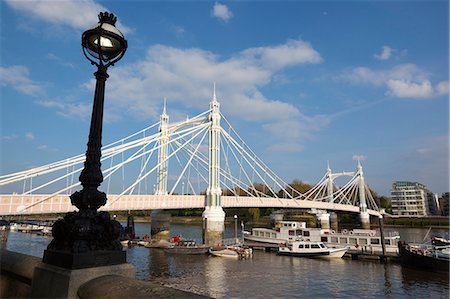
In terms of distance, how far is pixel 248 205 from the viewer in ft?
119

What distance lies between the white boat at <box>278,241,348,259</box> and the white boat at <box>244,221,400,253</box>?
2726 millimetres

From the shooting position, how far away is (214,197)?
32375 mm

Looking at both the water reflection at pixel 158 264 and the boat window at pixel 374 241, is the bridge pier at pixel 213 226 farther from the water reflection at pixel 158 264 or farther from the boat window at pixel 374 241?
the boat window at pixel 374 241

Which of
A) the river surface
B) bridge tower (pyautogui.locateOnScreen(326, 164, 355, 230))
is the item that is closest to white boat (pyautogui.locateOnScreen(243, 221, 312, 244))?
the river surface

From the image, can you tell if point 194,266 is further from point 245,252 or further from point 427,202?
point 427,202

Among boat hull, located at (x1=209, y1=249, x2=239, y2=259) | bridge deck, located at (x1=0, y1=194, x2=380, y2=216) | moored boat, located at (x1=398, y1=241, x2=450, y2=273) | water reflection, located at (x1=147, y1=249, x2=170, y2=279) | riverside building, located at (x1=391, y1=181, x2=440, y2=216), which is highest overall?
riverside building, located at (x1=391, y1=181, x2=440, y2=216)

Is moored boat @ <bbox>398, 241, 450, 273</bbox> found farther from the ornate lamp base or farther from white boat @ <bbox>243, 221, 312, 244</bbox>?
the ornate lamp base

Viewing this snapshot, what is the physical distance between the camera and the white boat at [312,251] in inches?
1038

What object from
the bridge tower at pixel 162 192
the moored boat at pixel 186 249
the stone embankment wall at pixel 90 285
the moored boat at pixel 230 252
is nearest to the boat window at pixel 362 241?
the moored boat at pixel 230 252

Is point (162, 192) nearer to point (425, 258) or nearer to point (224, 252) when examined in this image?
point (224, 252)

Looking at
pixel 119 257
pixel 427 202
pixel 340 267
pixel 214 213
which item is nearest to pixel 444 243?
pixel 340 267

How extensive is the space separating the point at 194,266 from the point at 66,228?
20.4 metres

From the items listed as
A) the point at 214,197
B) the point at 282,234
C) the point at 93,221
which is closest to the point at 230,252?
the point at 214,197

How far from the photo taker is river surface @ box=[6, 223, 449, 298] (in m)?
16.0
